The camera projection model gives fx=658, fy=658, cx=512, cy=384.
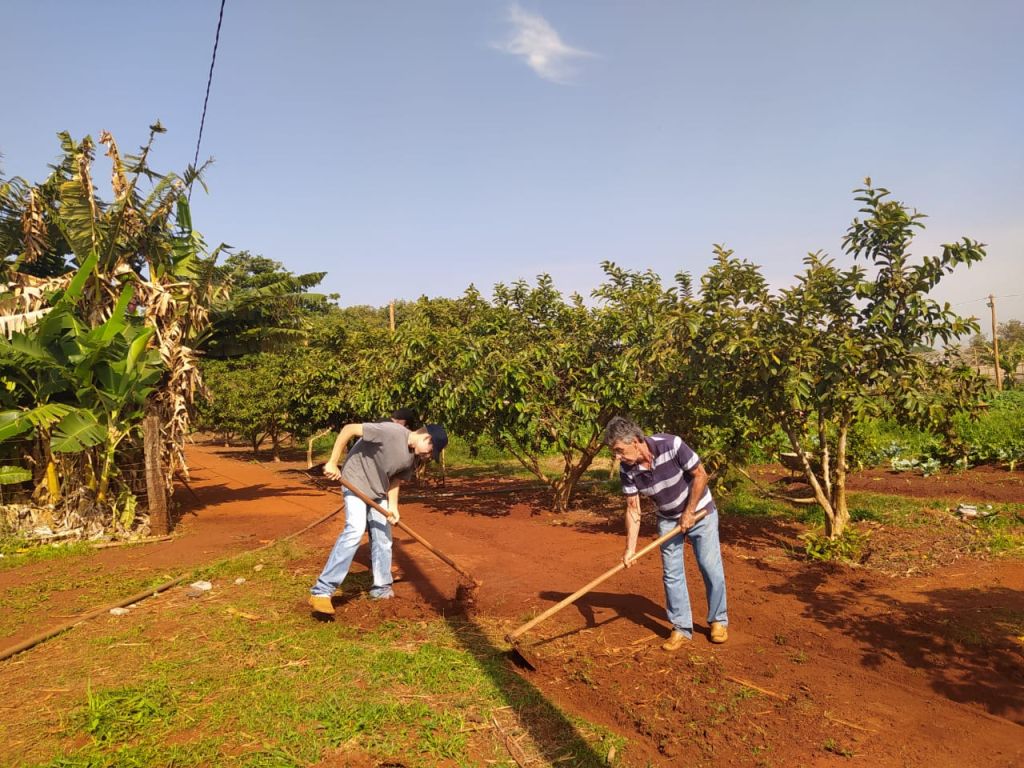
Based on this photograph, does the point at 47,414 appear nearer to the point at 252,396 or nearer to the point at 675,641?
the point at 675,641

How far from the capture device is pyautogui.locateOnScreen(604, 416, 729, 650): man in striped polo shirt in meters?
4.62

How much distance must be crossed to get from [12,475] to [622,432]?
27.0ft

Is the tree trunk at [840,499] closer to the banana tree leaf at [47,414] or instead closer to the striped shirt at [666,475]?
the striped shirt at [666,475]

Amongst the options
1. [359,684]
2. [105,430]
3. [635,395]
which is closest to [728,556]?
[635,395]

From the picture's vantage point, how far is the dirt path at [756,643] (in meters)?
3.48

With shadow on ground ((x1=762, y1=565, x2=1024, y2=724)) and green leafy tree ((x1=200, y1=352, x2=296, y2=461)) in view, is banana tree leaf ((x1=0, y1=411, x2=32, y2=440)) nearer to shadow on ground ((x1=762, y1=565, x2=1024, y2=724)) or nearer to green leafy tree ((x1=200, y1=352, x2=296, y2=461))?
shadow on ground ((x1=762, y1=565, x2=1024, y2=724))

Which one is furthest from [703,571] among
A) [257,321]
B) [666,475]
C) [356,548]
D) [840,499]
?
[257,321]

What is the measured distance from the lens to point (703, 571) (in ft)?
15.7

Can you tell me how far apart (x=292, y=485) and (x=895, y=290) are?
42.2 feet

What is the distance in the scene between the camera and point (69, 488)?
8984mm

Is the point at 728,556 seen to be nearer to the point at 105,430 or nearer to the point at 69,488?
the point at 105,430

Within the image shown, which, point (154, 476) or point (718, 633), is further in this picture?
point (154, 476)

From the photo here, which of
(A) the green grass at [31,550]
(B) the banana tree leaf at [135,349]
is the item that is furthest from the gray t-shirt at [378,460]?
(A) the green grass at [31,550]

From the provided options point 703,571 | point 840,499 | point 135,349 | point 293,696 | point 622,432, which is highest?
point 135,349
